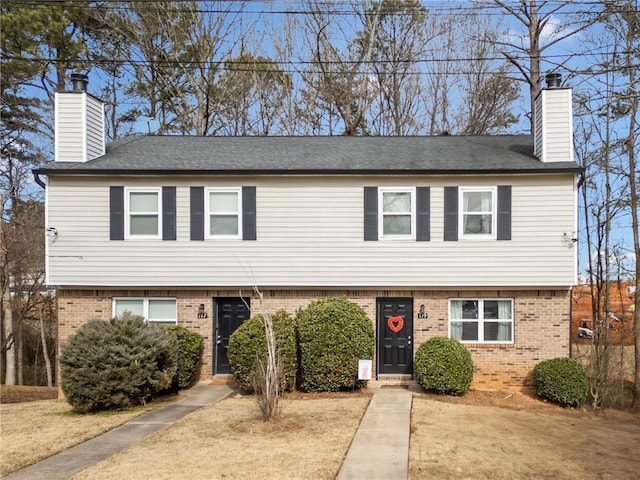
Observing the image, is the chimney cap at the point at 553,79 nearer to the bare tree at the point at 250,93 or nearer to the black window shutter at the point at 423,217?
the black window shutter at the point at 423,217

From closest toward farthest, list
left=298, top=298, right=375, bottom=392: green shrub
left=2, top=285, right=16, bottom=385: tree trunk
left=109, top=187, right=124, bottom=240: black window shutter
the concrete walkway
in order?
the concrete walkway, left=298, top=298, right=375, bottom=392: green shrub, left=109, top=187, right=124, bottom=240: black window shutter, left=2, top=285, right=16, bottom=385: tree trunk

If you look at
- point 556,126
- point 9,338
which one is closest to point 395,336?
point 556,126

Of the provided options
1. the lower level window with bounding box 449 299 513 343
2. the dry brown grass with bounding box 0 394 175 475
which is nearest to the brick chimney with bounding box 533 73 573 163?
the lower level window with bounding box 449 299 513 343

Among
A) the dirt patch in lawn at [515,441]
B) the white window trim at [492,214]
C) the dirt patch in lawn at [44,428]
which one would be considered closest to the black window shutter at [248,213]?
the dirt patch in lawn at [44,428]

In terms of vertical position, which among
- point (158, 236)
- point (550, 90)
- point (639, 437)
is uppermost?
point (550, 90)

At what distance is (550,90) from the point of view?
41.6ft

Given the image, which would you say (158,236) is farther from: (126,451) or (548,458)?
(548,458)

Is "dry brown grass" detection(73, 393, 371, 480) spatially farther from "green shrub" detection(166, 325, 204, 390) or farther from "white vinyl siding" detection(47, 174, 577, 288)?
"white vinyl siding" detection(47, 174, 577, 288)

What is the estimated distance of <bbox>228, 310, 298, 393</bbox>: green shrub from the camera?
11.2m

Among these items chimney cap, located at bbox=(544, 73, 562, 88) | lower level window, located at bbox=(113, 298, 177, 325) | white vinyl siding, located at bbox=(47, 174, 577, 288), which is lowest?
lower level window, located at bbox=(113, 298, 177, 325)

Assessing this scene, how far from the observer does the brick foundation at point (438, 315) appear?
1238 cm

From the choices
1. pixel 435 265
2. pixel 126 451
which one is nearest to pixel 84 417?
pixel 126 451

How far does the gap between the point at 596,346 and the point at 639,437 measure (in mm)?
5357

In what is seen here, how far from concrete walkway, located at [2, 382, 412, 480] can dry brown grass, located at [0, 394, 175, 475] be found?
25 centimetres
